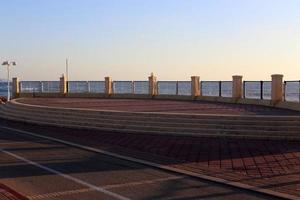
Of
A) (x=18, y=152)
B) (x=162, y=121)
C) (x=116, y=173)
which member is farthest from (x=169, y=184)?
(x=162, y=121)

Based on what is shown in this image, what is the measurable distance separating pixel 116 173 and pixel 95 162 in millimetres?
1552

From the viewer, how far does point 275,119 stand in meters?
16.9

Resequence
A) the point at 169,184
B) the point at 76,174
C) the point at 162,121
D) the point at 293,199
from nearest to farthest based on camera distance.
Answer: the point at 293,199, the point at 169,184, the point at 76,174, the point at 162,121

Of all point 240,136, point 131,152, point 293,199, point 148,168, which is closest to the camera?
point 293,199

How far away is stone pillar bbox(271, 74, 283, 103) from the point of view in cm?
2467

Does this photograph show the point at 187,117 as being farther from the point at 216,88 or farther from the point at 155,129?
the point at 216,88

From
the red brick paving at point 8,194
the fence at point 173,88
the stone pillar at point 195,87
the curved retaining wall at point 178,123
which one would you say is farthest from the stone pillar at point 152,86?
the red brick paving at point 8,194

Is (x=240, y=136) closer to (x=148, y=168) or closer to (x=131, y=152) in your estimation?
(x=131, y=152)

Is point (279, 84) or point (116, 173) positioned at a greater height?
point (279, 84)

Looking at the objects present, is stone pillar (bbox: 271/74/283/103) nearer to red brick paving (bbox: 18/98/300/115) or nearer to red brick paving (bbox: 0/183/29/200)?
red brick paving (bbox: 18/98/300/115)

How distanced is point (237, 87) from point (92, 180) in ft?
62.7

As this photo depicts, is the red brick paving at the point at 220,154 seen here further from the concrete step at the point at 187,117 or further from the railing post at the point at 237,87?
the railing post at the point at 237,87

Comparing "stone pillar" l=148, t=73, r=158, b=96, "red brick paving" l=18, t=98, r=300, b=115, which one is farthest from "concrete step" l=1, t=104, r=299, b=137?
"stone pillar" l=148, t=73, r=158, b=96

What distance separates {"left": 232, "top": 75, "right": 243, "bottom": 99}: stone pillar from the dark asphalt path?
15.1 m
